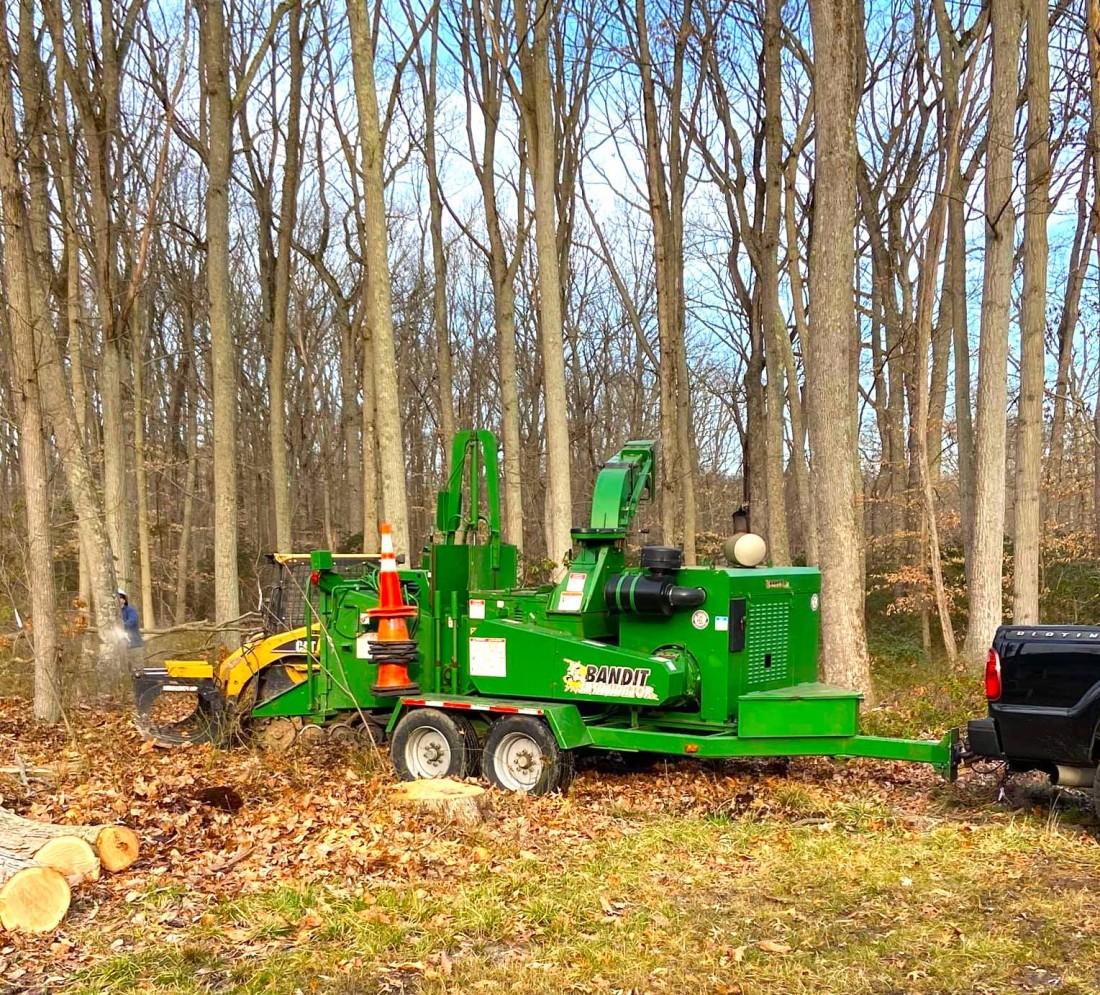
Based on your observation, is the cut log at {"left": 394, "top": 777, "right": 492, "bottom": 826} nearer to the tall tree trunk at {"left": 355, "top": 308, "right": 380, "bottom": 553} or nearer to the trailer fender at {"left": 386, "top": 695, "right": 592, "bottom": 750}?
the trailer fender at {"left": 386, "top": 695, "right": 592, "bottom": 750}

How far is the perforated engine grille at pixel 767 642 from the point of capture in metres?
8.67

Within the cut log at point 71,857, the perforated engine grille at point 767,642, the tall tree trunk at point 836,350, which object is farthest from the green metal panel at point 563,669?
the cut log at point 71,857

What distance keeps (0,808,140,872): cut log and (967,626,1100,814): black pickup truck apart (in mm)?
5742

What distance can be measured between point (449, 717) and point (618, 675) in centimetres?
167

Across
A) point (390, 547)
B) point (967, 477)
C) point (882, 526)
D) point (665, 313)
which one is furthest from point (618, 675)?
point (882, 526)

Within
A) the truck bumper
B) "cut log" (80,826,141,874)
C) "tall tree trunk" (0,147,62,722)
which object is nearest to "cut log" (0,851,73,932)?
"cut log" (80,826,141,874)

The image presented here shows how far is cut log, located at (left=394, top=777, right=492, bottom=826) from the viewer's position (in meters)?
7.56

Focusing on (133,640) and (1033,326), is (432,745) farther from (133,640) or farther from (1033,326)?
(1033,326)

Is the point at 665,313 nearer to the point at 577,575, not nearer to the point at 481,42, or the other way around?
the point at 481,42

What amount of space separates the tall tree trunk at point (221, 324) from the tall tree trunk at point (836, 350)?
9.27m

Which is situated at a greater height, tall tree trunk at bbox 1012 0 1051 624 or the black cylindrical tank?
tall tree trunk at bbox 1012 0 1051 624

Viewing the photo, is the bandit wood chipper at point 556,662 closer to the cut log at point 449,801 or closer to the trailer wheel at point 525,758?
the trailer wheel at point 525,758

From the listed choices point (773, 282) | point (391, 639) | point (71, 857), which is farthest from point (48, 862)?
point (773, 282)

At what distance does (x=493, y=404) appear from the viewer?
39719mm
